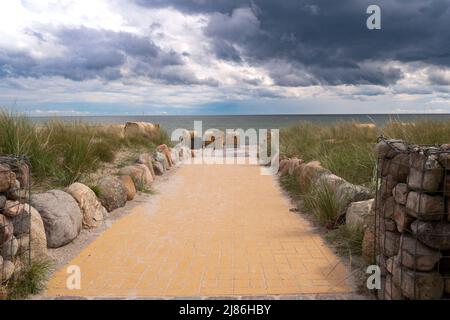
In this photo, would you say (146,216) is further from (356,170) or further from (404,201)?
(404,201)

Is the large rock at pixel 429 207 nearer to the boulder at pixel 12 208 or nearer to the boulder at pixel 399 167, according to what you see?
the boulder at pixel 399 167

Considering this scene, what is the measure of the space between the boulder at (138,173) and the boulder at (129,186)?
1.39 ft

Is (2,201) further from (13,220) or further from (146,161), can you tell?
(146,161)

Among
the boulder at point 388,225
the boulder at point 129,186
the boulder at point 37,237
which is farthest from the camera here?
the boulder at point 129,186

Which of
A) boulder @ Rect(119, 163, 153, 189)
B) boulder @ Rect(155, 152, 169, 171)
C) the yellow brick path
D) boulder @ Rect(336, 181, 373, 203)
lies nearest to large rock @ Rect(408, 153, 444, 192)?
the yellow brick path

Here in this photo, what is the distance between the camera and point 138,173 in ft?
30.1

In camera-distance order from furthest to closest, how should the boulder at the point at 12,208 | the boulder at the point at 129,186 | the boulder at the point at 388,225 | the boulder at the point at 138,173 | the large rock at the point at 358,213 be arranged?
the boulder at the point at 138,173 → the boulder at the point at 129,186 → the large rock at the point at 358,213 → the boulder at the point at 12,208 → the boulder at the point at 388,225

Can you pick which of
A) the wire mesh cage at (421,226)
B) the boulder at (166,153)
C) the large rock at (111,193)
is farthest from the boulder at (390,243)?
the boulder at (166,153)

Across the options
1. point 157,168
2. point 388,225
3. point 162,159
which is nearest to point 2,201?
point 388,225

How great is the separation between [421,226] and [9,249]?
3647 millimetres

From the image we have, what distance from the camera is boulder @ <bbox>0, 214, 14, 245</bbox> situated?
3784 mm

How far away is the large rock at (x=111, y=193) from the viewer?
7.16 meters

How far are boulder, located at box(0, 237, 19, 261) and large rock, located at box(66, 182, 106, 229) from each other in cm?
210
